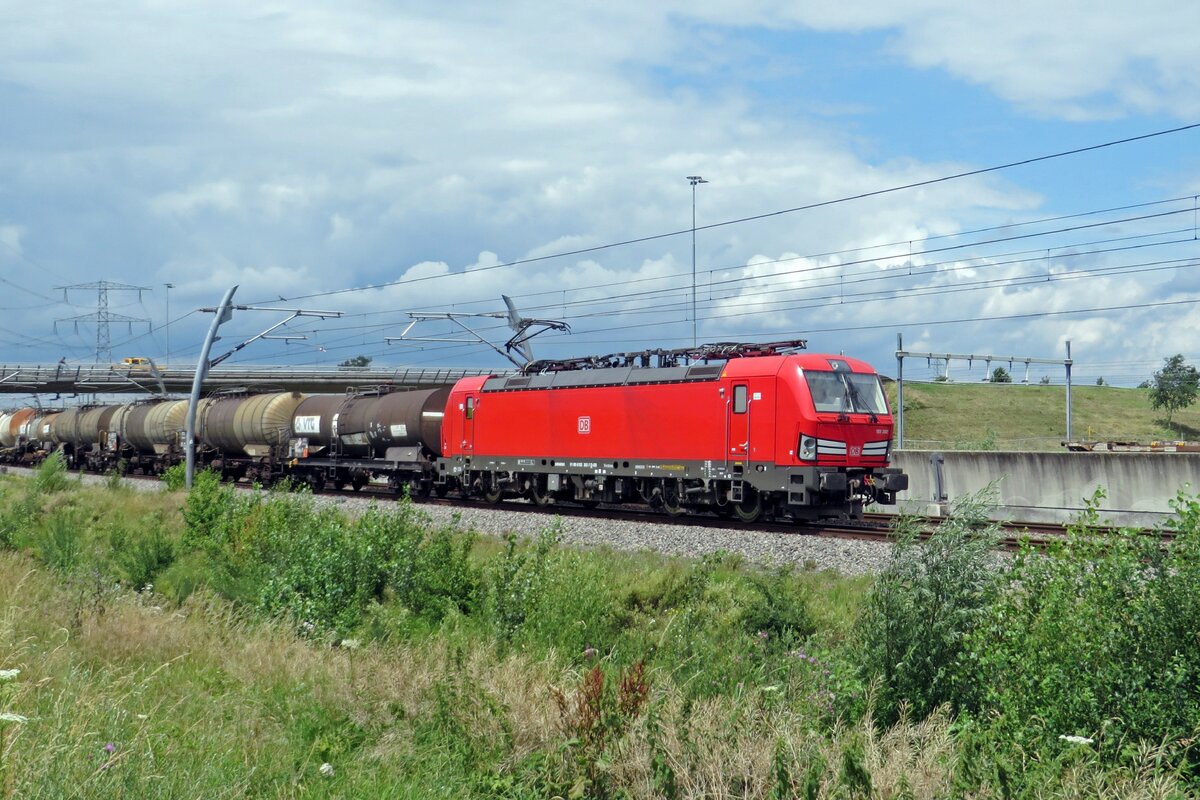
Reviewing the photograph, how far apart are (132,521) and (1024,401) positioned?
7926 centimetres

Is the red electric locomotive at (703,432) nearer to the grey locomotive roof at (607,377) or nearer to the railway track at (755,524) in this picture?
the grey locomotive roof at (607,377)

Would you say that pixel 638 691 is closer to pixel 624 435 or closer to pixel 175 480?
pixel 624 435

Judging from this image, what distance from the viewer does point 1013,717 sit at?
22.8 ft

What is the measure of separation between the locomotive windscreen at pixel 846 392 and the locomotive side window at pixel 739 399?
1455 millimetres

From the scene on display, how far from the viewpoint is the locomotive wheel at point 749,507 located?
2266 cm

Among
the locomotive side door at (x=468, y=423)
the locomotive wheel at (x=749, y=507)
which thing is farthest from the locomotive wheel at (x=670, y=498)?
the locomotive side door at (x=468, y=423)

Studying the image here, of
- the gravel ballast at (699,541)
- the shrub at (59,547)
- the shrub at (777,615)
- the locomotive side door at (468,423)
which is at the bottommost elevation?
the shrub at (777,615)

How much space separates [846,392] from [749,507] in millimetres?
3407

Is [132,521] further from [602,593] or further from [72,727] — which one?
[72,727]

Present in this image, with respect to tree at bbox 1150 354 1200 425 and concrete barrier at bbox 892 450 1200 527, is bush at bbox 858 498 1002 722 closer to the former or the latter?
concrete barrier at bbox 892 450 1200 527

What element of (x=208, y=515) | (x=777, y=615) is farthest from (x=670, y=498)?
(x=777, y=615)

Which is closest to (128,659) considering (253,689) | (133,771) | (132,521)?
(253,689)

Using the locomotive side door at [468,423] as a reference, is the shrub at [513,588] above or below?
below

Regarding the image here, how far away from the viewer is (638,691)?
7.02m
